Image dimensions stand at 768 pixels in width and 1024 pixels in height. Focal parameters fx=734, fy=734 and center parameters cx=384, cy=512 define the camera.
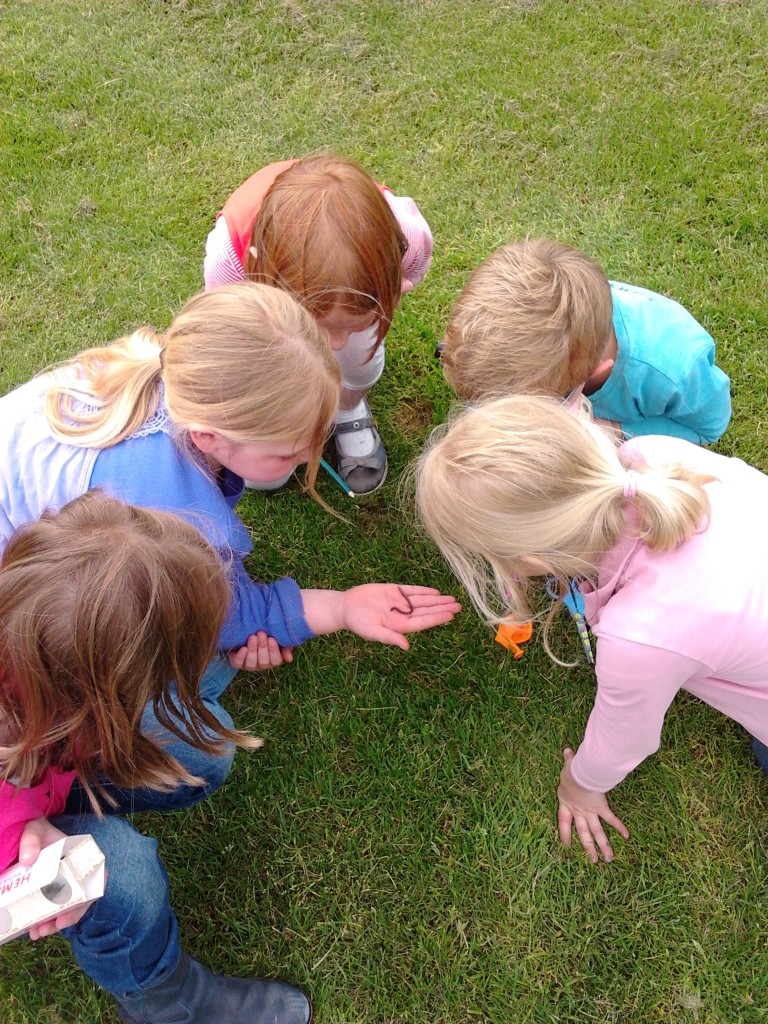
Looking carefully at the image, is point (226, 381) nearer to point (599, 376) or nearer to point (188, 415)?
point (188, 415)

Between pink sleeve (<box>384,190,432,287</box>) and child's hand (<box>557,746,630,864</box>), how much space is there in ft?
4.97

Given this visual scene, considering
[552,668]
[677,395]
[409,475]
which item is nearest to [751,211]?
[677,395]

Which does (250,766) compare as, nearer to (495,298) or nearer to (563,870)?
(563,870)

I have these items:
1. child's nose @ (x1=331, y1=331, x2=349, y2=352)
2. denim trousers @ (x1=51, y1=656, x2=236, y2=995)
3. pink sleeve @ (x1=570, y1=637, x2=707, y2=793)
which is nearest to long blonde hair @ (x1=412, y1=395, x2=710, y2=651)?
pink sleeve @ (x1=570, y1=637, x2=707, y2=793)

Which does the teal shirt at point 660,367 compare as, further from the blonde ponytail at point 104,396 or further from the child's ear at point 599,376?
the blonde ponytail at point 104,396

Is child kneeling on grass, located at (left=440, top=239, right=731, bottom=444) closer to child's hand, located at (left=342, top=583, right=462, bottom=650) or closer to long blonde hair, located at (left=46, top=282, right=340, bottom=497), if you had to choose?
long blonde hair, located at (left=46, top=282, right=340, bottom=497)

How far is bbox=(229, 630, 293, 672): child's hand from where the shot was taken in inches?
77.2

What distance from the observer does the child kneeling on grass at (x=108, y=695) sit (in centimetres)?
119

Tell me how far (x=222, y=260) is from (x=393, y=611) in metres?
1.08

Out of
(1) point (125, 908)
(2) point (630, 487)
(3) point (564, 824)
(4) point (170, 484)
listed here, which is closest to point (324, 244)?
→ (4) point (170, 484)

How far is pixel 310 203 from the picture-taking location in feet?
5.53

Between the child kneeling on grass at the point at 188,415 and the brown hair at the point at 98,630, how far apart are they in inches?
10.4

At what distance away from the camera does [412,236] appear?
214 centimetres

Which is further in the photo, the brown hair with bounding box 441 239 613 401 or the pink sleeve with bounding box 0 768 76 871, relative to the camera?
the brown hair with bounding box 441 239 613 401
